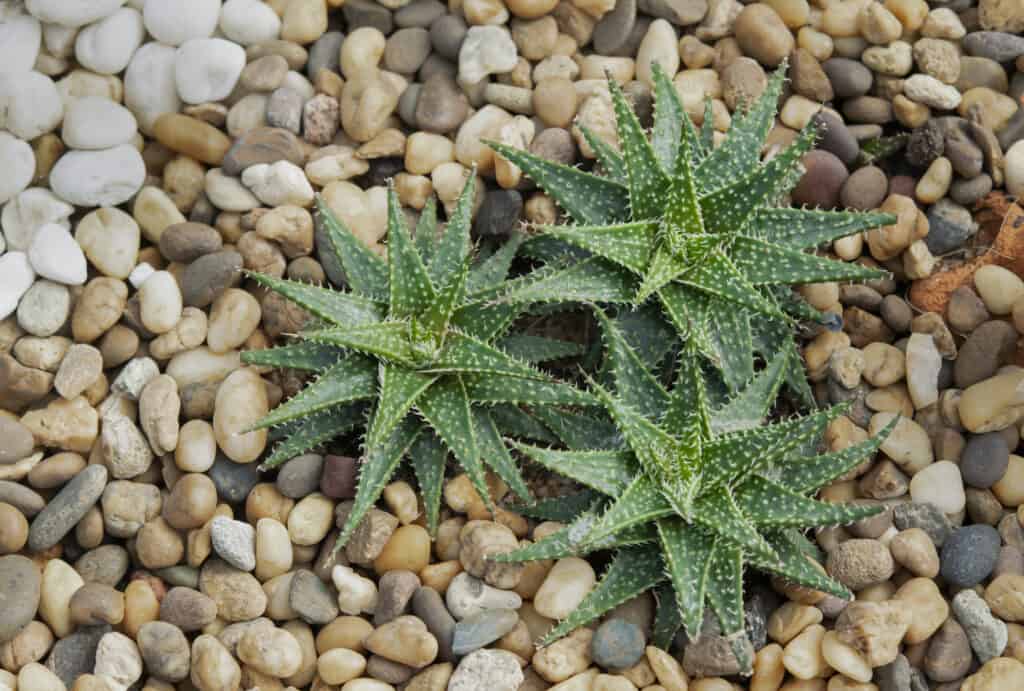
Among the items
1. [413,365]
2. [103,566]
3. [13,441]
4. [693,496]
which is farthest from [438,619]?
[13,441]

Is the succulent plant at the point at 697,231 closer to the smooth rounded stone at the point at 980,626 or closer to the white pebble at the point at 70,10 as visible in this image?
the smooth rounded stone at the point at 980,626

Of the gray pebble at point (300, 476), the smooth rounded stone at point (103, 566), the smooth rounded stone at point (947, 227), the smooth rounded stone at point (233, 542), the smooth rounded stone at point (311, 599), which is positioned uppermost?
the smooth rounded stone at point (947, 227)

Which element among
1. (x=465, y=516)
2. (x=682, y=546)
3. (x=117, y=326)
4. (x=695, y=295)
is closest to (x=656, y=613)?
(x=682, y=546)

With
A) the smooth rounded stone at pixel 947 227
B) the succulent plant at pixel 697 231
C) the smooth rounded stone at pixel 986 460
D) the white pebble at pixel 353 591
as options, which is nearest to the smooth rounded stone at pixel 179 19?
the succulent plant at pixel 697 231

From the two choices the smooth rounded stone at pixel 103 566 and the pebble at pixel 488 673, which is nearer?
the pebble at pixel 488 673

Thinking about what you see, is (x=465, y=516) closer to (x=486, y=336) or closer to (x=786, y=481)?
(x=486, y=336)

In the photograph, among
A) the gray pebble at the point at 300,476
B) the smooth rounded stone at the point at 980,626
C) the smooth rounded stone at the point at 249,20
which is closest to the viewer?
the smooth rounded stone at the point at 980,626
